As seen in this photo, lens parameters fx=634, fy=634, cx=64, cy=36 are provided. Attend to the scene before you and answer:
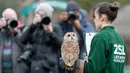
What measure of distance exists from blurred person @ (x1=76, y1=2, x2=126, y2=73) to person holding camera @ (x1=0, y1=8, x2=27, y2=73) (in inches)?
126

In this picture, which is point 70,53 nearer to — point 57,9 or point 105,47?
point 105,47

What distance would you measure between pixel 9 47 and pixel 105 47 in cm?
356

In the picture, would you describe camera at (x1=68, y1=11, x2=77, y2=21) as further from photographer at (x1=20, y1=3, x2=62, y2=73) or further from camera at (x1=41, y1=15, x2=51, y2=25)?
camera at (x1=41, y1=15, x2=51, y2=25)

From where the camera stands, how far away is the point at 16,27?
10.1 metres

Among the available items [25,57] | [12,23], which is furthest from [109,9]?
[12,23]

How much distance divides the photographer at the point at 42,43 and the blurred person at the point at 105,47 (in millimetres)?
2792

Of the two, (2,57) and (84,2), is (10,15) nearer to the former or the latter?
(2,57)

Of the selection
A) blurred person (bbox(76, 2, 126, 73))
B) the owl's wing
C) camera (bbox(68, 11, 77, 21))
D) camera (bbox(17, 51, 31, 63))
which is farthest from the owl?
camera (bbox(68, 11, 77, 21))

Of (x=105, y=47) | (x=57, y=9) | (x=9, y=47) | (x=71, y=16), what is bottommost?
(x=9, y=47)

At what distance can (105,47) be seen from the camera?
6.79 m

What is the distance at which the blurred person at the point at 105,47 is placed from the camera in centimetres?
675

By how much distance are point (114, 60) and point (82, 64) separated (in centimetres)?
35

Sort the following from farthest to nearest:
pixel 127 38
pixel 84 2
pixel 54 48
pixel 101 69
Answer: pixel 127 38, pixel 84 2, pixel 54 48, pixel 101 69

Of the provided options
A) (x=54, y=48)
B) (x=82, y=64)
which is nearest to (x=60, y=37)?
(x=54, y=48)
